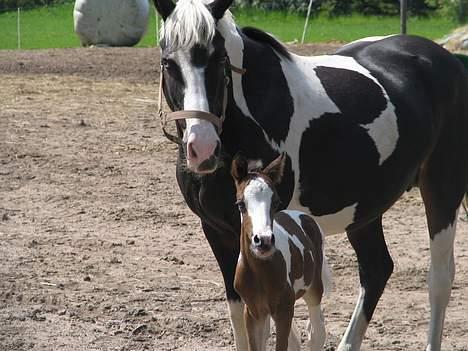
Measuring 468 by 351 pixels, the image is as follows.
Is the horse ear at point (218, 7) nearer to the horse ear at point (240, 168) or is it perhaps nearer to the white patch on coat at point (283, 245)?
the horse ear at point (240, 168)

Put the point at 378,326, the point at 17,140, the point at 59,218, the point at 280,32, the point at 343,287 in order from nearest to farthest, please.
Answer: the point at 378,326, the point at 343,287, the point at 59,218, the point at 17,140, the point at 280,32

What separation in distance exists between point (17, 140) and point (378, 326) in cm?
561

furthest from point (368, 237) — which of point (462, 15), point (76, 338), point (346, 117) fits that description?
point (462, 15)

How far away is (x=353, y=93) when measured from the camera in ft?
15.8

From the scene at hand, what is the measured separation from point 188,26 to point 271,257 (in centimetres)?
93

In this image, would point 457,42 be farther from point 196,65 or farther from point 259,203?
point 259,203

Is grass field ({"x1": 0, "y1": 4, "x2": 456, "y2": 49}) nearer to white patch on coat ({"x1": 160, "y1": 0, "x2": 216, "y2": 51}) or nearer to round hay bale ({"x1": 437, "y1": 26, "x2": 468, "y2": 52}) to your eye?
round hay bale ({"x1": 437, "y1": 26, "x2": 468, "y2": 52})

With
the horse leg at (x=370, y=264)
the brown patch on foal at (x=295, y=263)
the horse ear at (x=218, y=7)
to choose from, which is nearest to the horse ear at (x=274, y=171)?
the brown patch on foal at (x=295, y=263)

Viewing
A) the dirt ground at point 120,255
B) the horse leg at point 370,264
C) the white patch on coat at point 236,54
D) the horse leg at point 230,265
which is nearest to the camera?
the white patch on coat at point 236,54

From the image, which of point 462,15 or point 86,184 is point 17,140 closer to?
point 86,184

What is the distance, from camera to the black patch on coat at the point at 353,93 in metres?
4.71


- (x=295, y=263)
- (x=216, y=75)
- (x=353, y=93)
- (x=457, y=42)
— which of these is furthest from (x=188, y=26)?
(x=457, y=42)

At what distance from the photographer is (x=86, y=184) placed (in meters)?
8.86

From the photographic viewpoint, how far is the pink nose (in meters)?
3.83
